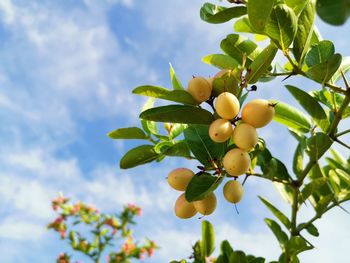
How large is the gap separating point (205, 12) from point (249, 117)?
46cm

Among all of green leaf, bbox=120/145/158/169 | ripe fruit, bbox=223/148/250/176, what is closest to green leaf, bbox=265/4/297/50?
ripe fruit, bbox=223/148/250/176

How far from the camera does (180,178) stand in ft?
4.42

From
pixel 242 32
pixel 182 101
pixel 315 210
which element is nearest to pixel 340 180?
pixel 315 210

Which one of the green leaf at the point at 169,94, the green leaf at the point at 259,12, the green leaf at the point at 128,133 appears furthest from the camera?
the green leaf at the point at 128,133

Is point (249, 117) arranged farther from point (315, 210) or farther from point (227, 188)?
point (315, 210)

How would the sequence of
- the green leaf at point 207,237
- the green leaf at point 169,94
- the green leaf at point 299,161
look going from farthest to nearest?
the green leaf at point 207,237
the green leaf at point 299,161
the green leaf at point 169,94

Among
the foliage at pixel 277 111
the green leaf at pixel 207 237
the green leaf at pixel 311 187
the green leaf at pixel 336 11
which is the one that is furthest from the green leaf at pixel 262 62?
the green leaf at pixel 207 237

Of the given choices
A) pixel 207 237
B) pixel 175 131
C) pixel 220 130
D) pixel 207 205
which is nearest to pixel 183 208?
pixel 207 205

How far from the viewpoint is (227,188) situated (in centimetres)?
134

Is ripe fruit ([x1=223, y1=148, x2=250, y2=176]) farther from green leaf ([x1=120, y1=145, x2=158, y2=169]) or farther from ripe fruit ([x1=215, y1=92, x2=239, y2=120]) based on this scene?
green leaf ([x1=120, y1=145, x2=158, y2=169])

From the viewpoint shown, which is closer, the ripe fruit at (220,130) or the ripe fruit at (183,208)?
the ripe fruit at (220,130)

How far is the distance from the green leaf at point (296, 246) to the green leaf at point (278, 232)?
129mm

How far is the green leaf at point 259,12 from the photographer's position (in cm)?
110

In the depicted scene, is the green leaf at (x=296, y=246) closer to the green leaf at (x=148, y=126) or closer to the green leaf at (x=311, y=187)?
the green leaf at (x=311, y=187)
